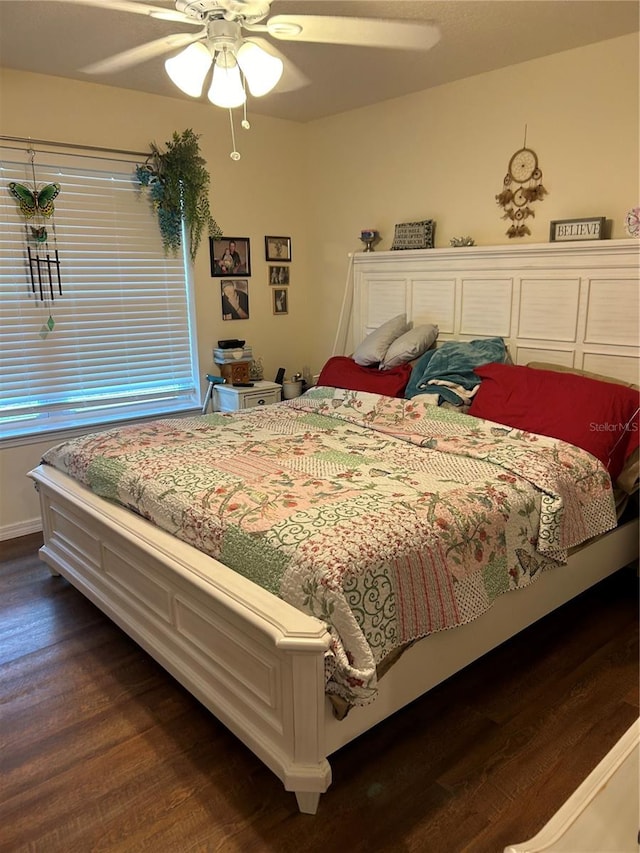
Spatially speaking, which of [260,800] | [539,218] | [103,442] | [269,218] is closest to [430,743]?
[260,800]

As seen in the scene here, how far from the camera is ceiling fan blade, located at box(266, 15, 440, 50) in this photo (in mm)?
2486

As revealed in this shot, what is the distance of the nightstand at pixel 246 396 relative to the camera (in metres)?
4.02

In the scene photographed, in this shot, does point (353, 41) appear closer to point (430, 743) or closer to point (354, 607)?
point (354, 607)

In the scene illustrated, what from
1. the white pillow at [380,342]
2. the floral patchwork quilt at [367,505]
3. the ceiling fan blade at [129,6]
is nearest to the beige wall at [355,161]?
the white pillow at [380,342]

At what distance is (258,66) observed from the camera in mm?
2184

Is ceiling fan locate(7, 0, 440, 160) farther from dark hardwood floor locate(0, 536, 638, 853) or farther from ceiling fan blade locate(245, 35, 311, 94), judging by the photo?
dark hardwood floor locate(0, 536, 638, 853)

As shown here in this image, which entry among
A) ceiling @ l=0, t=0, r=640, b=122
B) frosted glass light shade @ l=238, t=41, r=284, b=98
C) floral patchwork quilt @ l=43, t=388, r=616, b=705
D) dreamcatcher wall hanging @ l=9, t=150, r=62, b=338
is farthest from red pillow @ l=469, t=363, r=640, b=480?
dreamcatcher wall hanging @ l=9, t=150, r=62, b=338

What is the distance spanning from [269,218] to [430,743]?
11.8ft

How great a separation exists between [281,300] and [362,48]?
1.96 meters

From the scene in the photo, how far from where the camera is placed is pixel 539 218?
326cm

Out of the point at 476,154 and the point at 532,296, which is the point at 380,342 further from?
the point at 476,154

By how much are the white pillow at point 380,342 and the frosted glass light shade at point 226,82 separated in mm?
1659

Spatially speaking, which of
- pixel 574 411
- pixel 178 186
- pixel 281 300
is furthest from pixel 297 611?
pixel 281 300

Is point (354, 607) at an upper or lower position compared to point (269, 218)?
lower
